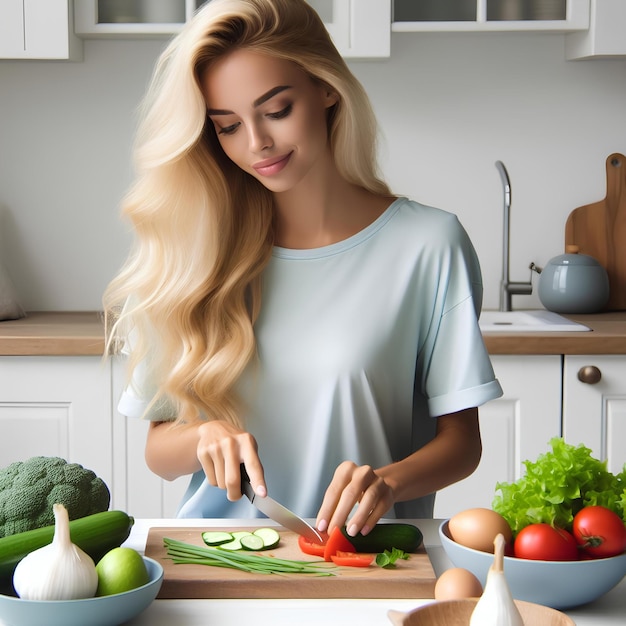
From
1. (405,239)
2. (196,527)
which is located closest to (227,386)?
(196,527)

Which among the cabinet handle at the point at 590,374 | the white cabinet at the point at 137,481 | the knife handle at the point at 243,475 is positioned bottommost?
the white cabinet at the point at 137,481

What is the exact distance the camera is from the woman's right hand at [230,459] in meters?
1.23

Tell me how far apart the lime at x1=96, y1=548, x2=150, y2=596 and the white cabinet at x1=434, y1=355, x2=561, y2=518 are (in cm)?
158

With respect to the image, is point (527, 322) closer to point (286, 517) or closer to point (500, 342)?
point (500, 342)

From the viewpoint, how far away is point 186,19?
105 inches

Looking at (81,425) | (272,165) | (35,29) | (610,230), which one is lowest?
(81,425)

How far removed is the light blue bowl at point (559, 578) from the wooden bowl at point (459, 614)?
3.1 inches

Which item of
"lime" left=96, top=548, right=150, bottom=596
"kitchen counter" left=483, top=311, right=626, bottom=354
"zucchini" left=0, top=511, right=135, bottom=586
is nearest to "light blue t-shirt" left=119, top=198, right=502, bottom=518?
"zucchini" left=0, top=511, right=135, bottom=586

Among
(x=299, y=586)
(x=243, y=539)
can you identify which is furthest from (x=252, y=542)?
(x=299, y=586)

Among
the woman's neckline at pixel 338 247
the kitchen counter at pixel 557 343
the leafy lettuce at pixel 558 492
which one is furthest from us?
the kitchen counter at pixel 557 343

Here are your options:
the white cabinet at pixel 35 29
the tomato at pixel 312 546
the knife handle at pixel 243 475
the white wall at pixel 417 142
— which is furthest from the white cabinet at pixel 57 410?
the tomato at pixel 312 546

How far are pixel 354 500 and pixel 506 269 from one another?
72.9 inches

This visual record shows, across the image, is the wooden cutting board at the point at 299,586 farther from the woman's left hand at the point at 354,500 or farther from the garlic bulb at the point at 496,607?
the garlic bulb at the point at 496,607

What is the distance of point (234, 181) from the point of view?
1604 mm
